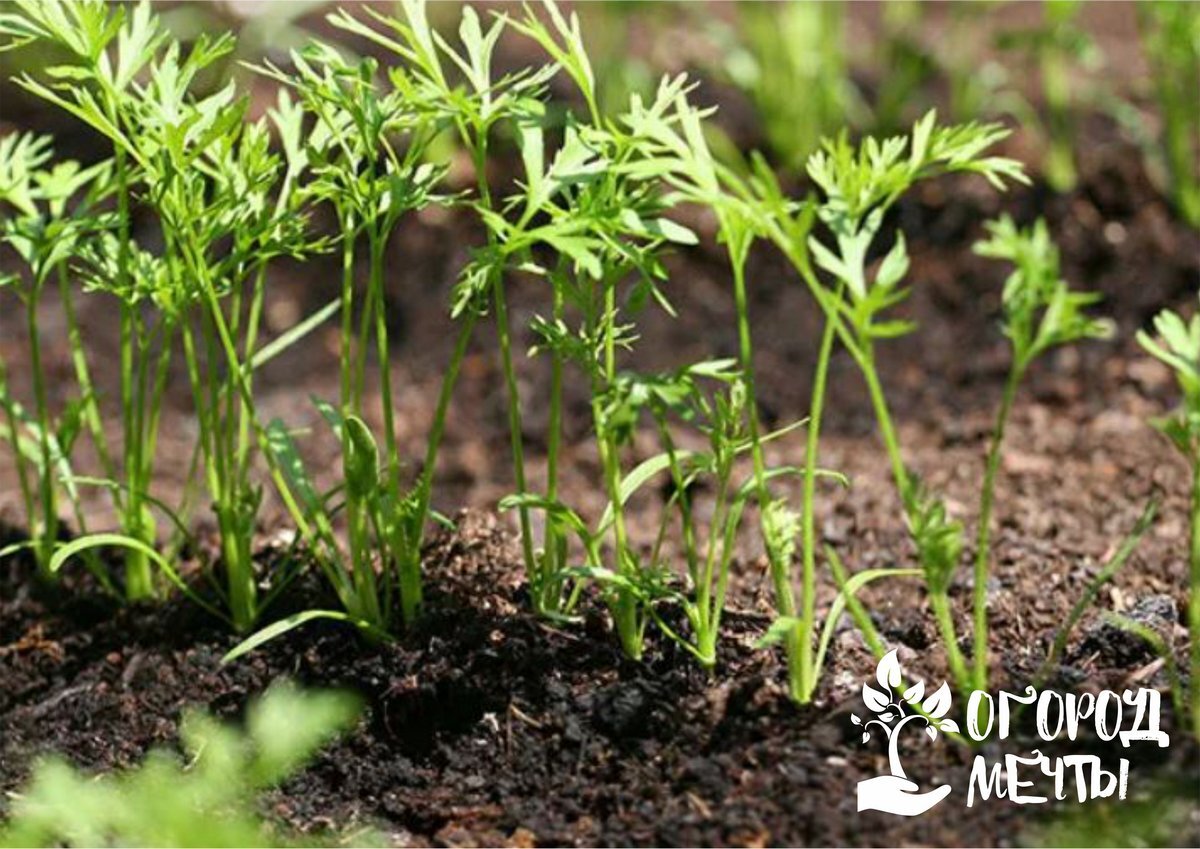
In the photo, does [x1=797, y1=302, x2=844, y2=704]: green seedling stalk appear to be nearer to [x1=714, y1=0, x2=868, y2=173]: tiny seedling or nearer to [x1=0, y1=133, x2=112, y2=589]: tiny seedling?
[x1=0, y1=133, x2=112, y2=589]: tiny seedling

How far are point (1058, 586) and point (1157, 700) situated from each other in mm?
605

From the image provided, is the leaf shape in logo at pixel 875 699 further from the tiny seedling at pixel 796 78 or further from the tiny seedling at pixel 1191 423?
the tiny seedling at pixel 796 78

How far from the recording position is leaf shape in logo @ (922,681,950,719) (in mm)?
2092

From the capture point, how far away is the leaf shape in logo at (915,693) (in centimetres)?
206

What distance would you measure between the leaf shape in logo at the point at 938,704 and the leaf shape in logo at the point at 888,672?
4 cm

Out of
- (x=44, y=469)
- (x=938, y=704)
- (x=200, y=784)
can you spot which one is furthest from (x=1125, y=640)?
(x=44, y=469)

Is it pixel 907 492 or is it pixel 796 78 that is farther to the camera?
pixel 796 78

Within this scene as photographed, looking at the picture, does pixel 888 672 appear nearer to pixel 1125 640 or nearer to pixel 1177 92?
pixel 1125 640

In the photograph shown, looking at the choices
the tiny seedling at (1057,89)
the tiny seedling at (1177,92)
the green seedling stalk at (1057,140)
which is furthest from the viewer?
the green seedling stalk at (1057,140)

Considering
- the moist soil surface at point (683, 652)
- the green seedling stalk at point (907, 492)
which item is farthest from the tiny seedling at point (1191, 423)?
the green seedling stalk at point (907, 492)

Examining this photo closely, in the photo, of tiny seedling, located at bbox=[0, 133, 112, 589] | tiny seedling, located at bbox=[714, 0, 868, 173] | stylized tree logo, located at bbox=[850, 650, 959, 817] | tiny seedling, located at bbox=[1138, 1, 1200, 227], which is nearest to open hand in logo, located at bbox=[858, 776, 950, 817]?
stylized tree logo, located at bbox=[850, 650, 959, 817]

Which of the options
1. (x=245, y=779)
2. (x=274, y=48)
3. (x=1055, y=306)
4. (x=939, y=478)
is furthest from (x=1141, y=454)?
(x=274, y=48)

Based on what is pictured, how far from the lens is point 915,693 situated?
2.11m

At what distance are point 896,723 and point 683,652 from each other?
0.32 m
